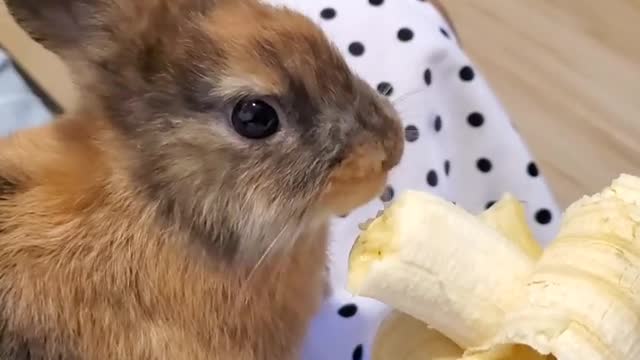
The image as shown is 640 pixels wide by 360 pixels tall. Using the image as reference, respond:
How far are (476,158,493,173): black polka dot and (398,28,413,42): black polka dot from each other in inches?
5.3

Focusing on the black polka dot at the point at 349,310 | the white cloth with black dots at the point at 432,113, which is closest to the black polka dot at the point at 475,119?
the white cloth with black dots at the point at 432,113

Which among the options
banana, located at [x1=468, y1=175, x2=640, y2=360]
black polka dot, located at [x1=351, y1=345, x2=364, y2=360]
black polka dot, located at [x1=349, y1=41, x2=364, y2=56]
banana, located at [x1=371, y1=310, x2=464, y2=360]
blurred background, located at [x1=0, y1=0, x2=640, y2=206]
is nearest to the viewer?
banana, located at [x1=468, y1=175, x2=640, y2=360]

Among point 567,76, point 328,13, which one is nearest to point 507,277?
point 328,13

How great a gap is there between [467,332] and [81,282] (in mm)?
279

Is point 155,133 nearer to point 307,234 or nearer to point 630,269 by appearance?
point 307,234

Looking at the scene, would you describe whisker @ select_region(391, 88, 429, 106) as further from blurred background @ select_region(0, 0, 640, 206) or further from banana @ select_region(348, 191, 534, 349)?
blurred background @ select_region(0, 0, 640, 206)

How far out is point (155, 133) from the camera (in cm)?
76

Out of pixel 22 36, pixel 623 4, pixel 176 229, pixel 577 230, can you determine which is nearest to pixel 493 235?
pixel 577 230

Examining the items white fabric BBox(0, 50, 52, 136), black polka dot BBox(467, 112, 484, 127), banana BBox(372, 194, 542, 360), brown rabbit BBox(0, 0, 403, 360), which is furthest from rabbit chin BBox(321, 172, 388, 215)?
white fabric BBox(0, 50, 52, 136)

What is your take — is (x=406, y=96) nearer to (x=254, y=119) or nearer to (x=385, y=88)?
(x=385, y=88)

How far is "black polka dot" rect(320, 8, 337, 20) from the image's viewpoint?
1099mm

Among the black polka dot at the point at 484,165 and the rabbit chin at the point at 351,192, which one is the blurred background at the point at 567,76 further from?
the rabbit chin at the point at 351,192

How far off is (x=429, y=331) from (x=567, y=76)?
726mm

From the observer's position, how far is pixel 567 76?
4.91 feet
